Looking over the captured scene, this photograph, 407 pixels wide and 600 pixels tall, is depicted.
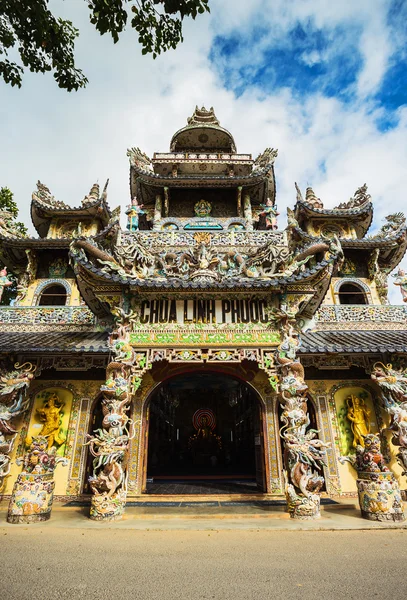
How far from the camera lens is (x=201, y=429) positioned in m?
18.4

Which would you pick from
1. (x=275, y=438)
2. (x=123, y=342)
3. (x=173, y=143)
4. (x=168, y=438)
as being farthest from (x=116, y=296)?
(x=173, y=143)

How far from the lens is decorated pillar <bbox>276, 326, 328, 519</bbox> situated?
21.3 ft

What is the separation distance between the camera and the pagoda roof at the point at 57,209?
49.9ft

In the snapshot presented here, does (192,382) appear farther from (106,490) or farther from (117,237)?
(106,490)

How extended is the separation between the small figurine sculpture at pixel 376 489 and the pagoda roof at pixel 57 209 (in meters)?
14.4

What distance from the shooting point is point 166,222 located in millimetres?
15938

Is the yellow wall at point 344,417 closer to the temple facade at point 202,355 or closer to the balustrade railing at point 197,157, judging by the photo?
the temple facade at point 202,355

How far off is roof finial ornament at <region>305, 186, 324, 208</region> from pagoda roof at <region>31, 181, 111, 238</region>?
33.1ft

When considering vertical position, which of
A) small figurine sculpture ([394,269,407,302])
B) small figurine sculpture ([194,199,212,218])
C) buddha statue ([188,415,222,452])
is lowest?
buddha statue ([188,415,222,452])

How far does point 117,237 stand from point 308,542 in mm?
11738

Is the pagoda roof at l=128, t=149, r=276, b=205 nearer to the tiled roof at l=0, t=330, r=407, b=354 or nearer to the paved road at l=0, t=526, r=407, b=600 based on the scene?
the tiled roof at l=0, t=330, r=407, b=354

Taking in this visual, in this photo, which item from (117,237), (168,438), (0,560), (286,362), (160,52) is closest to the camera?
(0,560)

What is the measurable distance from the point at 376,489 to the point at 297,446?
1690mm

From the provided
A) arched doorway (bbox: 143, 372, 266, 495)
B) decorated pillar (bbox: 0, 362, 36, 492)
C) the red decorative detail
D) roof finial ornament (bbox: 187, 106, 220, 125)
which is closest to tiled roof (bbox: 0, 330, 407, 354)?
decorated pillar (bbox: 0, 362, 36, 492)
